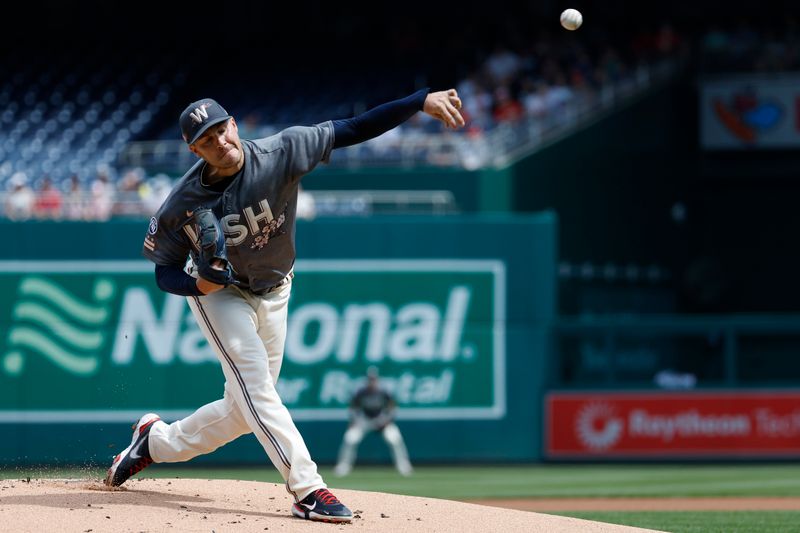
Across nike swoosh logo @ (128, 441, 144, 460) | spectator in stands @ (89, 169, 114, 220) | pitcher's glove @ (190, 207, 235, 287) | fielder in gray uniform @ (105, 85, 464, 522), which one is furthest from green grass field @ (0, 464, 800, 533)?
pitcher's glove @ (190, 207, 235, 287)

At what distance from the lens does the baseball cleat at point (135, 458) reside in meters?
6.29

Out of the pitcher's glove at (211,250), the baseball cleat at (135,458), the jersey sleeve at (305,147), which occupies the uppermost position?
the jersey sleeve at (305,147)

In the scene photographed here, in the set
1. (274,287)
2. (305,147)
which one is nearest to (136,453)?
(274,287)

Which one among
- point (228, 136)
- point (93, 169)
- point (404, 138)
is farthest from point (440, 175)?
point (228, 136)

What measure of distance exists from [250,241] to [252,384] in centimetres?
63

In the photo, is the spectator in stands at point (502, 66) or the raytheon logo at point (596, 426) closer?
the raytheon logo at point (596, 426)

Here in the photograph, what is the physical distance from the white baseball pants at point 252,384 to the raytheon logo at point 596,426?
1006cm

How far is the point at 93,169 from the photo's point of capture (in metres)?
18.6

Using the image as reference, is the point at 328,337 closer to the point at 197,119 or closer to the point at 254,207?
the point at 254,207

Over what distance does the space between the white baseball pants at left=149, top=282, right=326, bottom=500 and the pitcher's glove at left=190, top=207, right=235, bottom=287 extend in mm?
303

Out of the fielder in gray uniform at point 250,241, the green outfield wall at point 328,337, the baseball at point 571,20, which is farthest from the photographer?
the green outfield wall at point 328,337

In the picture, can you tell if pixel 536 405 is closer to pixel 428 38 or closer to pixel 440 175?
pixel 440 175

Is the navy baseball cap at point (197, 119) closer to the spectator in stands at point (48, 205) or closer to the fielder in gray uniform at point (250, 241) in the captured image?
the fielder in gray uniform at point (250, 241)

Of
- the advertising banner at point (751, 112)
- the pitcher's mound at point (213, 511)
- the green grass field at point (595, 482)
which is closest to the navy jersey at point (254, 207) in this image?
the pitcher's mound at point (213, 511)
